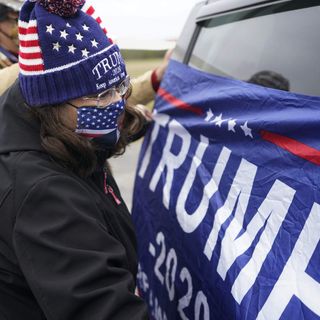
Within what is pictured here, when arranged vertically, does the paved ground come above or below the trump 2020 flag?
below

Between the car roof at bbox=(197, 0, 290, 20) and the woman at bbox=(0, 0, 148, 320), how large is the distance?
627 mm

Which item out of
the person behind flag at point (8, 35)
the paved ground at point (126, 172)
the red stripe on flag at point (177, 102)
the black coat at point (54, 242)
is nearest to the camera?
the black coat at point (54, 242)

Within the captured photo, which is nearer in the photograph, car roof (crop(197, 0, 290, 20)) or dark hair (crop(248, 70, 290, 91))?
dark hair (crop(248, 70, 290, 91))

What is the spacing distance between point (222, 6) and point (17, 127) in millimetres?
1118

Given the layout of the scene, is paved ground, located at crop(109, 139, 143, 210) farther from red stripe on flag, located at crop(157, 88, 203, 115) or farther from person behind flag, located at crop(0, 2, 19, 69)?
red stripe on flag, located at crop(157, 88, 203, 115)

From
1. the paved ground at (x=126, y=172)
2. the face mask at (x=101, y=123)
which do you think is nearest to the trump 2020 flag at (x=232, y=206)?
the face mask at (x=101, y=123)

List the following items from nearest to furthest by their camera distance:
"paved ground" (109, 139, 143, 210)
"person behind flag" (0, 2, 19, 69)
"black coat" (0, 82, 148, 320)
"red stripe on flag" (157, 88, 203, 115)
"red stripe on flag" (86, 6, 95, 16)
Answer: "black coat" (0, 82, 148, 320) < "red stripe on flag" (86, 6, 95, 16) < "red stripe on flag" (157, 88, 203, 115) < "person behind flag" (0, 2, 19, 69) < "paved ground" (109, 139, 143, 210)

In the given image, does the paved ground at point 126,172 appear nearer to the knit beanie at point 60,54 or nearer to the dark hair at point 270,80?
the dark hair at point 270,80

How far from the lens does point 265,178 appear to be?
118 cm

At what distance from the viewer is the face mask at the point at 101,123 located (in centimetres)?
118

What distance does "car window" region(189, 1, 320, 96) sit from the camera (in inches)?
48.8

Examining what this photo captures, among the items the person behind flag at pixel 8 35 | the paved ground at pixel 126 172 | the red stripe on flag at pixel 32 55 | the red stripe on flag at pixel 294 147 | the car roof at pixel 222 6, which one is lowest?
the paved ground at pixel 126 172

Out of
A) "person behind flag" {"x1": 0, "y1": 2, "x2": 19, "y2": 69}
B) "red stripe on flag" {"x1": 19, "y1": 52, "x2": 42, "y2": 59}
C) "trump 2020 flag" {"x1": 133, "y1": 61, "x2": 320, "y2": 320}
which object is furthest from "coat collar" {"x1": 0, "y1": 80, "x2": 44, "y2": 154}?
"person behind flag" {"x1": 0, "y1": 2, "x2": 19, "y2": 69}

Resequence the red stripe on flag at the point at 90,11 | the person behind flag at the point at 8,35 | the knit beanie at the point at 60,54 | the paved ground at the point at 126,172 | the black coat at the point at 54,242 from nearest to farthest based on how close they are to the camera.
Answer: the black coat at the point at 54,242
the knit beanie at the point at 60,54
the red stripe on flag at the point at 90,11
the person behind flag at the point at 8,35
the paved ground at the point at 126,172
